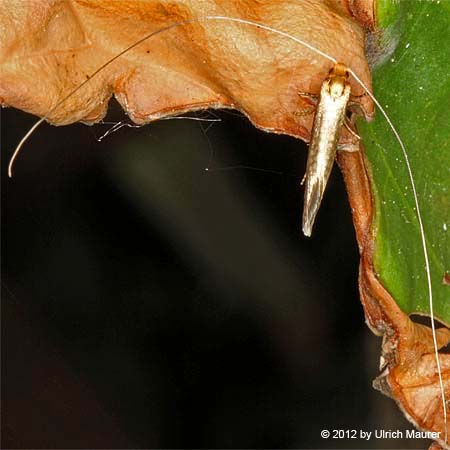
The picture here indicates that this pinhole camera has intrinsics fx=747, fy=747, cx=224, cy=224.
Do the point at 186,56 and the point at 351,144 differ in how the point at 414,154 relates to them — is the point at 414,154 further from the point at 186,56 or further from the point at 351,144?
the point at 186,56

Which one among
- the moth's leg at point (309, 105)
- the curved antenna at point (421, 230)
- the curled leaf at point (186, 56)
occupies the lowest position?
the curved antenna at point (421, 230)

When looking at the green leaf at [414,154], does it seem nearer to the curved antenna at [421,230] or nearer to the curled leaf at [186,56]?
the curved antenna at [421,230]

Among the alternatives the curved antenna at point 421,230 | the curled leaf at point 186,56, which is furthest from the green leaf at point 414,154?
the curled leaf at point 186,56

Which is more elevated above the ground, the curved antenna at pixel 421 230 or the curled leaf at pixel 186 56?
the curled leaf at pixel 186 56

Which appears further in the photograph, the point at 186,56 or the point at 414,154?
the point at 414,154

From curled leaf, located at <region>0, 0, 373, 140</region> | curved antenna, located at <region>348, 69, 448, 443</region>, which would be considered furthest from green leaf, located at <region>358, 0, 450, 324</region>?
curled leaf, located at <region>0, 0, 373, 140</region>

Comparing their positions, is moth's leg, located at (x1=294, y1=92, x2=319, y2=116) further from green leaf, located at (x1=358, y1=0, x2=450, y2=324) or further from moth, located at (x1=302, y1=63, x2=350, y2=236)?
green leaf, located at (x1=358, y1=0, x2=450, y2=324)

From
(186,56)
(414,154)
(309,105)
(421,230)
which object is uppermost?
(186,56)


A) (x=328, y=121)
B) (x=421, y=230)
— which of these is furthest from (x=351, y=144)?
(x=421, y=230)
